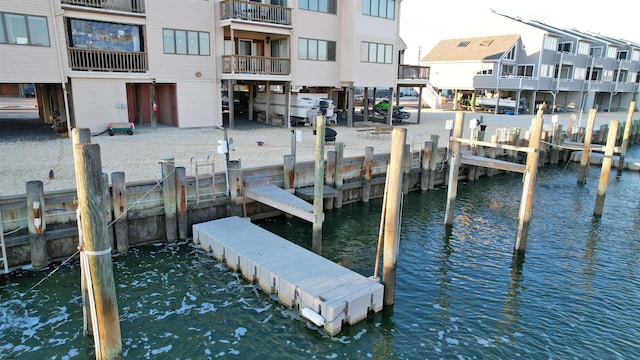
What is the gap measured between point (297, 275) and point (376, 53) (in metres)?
25.2

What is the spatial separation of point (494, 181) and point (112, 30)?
888 inches

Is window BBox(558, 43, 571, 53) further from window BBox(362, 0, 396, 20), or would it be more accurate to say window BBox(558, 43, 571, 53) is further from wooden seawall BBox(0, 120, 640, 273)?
wooden seawall BBox(0, 120, 640, 273)

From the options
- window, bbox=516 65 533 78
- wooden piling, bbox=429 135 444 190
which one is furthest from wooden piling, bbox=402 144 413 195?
window, bbox=516 65 533 78

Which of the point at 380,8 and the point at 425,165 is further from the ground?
the point at 380,8

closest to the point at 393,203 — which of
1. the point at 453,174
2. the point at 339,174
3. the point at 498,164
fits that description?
the point at 453,174

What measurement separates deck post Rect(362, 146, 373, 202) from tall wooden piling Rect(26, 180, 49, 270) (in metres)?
11.5

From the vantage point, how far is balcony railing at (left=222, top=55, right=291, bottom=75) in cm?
2697

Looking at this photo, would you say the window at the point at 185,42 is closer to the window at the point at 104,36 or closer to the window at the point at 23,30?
the window at the point at 104,36

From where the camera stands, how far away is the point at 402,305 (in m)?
10.7

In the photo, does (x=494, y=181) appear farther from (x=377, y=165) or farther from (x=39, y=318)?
(x=39, y=318)

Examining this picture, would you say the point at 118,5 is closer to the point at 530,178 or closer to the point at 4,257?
the point at 4,257

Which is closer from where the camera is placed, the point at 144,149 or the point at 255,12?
the point at 144,149

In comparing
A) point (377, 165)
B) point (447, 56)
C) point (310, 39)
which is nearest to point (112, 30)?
point (310, 39)

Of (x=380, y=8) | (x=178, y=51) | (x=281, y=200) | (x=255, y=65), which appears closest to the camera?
(x=281, y=200)
